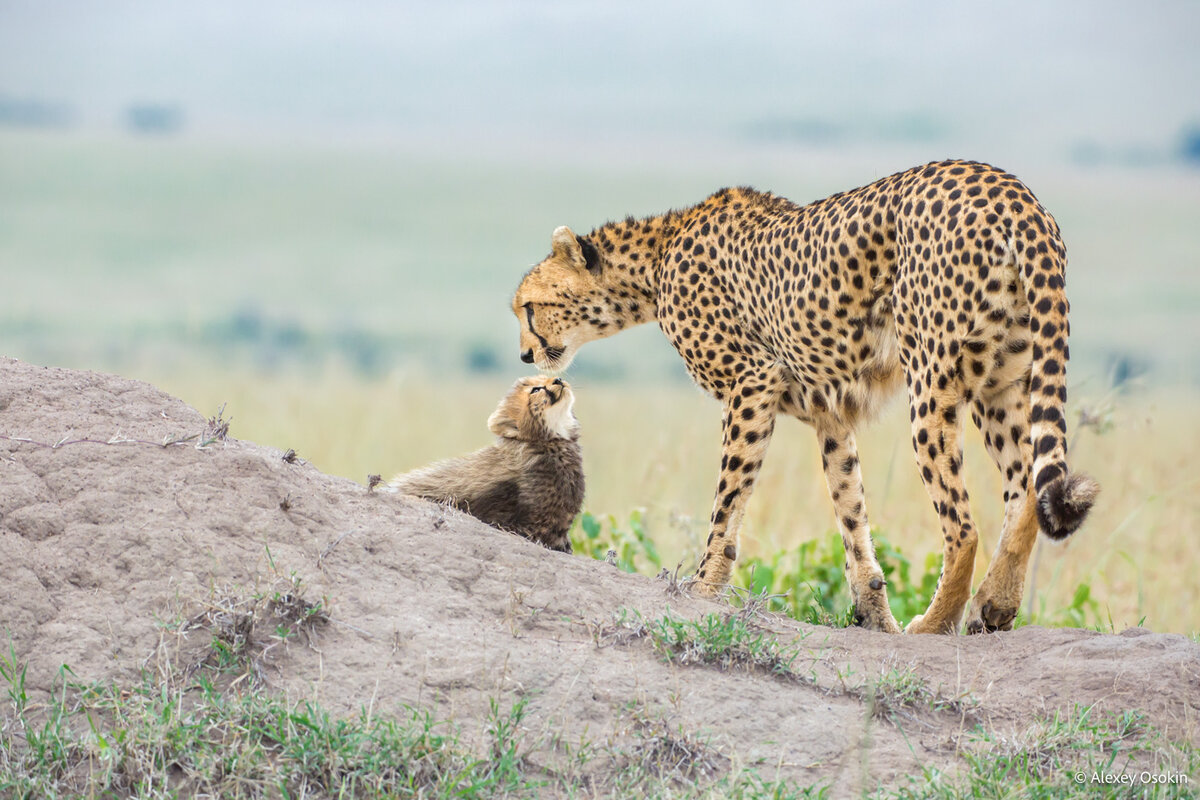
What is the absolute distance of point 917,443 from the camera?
142 inches

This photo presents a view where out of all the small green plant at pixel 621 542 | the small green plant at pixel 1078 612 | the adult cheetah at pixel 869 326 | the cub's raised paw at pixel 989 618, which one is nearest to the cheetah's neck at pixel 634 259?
the adult cheetah at pixel 869 326

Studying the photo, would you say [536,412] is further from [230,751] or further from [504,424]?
[230,751]

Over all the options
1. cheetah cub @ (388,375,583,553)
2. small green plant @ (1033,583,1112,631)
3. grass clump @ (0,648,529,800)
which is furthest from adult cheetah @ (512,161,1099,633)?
grass clump @ (0,648,529,800)

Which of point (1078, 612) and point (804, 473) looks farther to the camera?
point (804, 473)

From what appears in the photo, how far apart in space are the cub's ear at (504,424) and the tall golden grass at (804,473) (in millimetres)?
1248

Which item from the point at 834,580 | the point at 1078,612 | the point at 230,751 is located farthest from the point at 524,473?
the point at 1078,612

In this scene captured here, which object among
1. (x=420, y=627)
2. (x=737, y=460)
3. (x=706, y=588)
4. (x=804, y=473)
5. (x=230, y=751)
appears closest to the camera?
(x=230, y=751)

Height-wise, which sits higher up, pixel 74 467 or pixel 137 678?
pixel 74 467

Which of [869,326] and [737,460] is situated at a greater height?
[869,326]

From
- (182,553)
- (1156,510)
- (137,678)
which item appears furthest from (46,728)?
(1156,510)

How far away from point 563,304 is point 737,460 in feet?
3.91

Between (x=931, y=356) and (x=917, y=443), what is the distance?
27 cm

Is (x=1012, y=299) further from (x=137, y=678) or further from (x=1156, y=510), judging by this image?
(x=1156, y=510)

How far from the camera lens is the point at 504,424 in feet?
13.4
